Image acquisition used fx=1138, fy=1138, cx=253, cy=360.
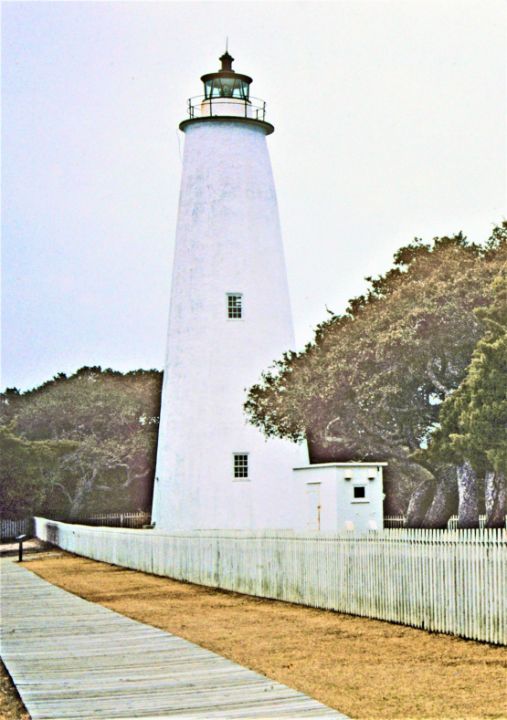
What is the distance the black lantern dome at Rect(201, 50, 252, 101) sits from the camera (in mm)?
36562

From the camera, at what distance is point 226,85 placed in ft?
120

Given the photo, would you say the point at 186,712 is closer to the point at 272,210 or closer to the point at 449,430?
the point at 449,430

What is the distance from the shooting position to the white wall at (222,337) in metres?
34.6

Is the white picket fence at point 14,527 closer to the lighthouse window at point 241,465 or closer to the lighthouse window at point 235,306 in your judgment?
the lighthouse window at point 241,465

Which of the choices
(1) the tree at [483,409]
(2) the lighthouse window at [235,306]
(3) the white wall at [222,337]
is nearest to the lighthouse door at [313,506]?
(3) the white wall at [222,337]

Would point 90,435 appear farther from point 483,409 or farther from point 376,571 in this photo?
point 376,571

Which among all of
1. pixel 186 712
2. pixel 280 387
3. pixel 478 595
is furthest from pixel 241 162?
pixel 186 712

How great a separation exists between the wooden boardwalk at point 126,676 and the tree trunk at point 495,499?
1848 centimetres

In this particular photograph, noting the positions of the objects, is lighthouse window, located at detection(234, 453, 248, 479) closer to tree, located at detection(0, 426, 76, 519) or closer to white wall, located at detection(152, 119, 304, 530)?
white wall, located at detection(152, 119, 304, 530)

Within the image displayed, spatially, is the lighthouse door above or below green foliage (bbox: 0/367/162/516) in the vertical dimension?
below

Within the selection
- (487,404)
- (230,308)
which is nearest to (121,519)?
(230,308)

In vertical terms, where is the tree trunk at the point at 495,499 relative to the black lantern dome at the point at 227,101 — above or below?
below

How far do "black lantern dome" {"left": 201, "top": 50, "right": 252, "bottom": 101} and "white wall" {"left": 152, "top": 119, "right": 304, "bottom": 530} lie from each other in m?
1.30

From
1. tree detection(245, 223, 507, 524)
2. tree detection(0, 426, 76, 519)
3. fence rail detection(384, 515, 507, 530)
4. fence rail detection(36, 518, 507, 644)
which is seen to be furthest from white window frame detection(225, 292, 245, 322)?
tree detection(0, 426, 76, 519)
